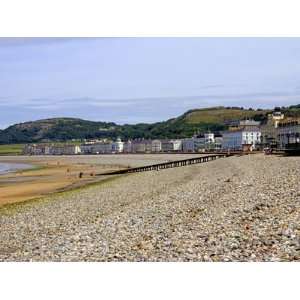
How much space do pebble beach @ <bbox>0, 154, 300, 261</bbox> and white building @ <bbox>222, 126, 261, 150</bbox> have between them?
50293 mm

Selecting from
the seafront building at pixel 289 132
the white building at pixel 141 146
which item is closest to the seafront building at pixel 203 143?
the white building at pixel 141 146

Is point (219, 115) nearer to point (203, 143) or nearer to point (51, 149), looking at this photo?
point (203, 143)

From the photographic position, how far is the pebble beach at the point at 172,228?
6.66 meters

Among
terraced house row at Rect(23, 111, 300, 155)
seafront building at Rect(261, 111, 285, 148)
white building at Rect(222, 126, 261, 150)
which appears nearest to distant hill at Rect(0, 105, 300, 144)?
terraced house row at Rect(23, 111, 300, 155)

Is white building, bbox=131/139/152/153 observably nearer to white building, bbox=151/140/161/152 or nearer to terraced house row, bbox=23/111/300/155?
terraced house row, bbox=23/111/300/155

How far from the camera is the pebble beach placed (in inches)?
262

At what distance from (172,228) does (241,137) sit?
61.7 meters

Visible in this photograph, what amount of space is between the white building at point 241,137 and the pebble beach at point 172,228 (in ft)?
165

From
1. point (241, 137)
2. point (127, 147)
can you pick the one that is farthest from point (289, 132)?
point (127, 147)
